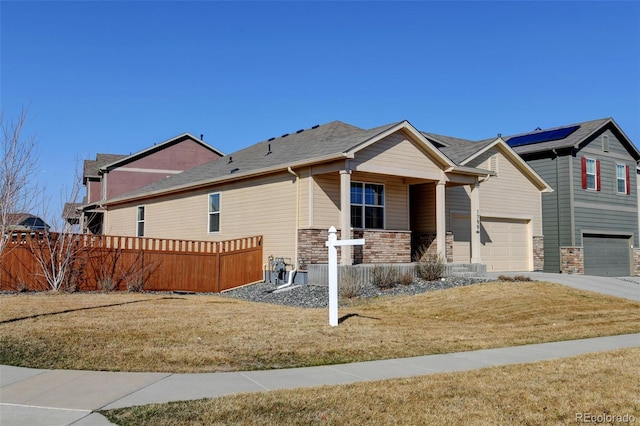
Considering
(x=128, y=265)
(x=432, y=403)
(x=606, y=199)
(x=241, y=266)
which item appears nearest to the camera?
(x=432, y=403)

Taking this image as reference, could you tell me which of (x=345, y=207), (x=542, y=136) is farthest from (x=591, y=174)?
(x=345, y=207)

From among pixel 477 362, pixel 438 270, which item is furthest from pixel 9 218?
pixel 438 270

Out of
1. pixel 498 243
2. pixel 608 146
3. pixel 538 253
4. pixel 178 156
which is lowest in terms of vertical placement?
pixel 538 253

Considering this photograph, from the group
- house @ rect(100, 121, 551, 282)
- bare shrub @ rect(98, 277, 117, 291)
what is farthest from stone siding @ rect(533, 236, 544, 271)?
bare shrub @ rect(98, 277, 117, 291)

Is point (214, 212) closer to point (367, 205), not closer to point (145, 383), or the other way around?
point (367, 205)

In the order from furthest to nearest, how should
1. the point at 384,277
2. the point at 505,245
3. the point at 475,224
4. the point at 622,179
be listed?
the point at 622,179 → the point at 505,245 → the point at 475,224 → the point at 384,277

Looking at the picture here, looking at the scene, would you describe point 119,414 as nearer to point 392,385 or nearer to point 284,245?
point 392,385

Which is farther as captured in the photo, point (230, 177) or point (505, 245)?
point (505, 245)

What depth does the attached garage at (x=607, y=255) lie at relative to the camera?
1015 inches

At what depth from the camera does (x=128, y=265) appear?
54.5ft

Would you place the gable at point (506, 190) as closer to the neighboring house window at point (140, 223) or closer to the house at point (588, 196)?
the house at point (588, 196)

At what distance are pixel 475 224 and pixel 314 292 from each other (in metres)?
7.89

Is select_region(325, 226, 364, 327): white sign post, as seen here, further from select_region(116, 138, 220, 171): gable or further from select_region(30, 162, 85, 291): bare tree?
select_region(116, 138, 220, 171): gable

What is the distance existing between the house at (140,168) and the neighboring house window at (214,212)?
48.3 feet
